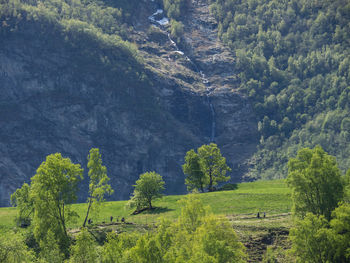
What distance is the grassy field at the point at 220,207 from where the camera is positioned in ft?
361

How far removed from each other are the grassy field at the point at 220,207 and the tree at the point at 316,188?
1335cm

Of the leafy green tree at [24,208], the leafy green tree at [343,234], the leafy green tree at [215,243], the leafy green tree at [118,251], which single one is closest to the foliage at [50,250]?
the leafy green tree at [118,251]

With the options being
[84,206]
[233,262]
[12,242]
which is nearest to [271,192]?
[84,206]

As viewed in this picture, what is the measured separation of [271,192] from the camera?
12800 cm

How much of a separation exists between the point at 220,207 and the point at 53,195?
41106 millimetres

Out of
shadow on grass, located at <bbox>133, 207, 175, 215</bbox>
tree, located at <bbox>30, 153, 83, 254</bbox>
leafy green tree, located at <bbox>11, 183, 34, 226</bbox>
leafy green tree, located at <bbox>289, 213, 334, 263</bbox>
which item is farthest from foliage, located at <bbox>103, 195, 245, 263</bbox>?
shadow on grass, located at <bbox>133, 207, 175, 215</bbox>

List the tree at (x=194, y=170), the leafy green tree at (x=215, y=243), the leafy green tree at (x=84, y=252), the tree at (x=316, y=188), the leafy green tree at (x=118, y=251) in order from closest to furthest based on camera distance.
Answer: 1. the leafy green tree at (x=215, y=243)
2. the leafy green tree at (x=118, y=251)
3. the leafy green tree at (x=84, y=252)
4. the tree at (x=316, y=188)
5. the tree at (x=194, y=170)

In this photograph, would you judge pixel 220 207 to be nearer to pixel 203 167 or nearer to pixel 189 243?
pixel 203 167

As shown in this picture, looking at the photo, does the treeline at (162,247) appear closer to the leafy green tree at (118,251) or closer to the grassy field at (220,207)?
the leafy green tree at (118,251)

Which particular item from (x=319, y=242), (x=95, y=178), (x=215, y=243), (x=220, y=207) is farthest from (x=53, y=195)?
(x=220, y=207)

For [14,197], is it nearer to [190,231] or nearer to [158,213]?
[158,213]

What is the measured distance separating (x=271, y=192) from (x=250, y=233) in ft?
115

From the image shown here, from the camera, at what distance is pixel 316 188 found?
9075cm

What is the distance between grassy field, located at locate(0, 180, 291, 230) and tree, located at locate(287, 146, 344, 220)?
1335 cm
